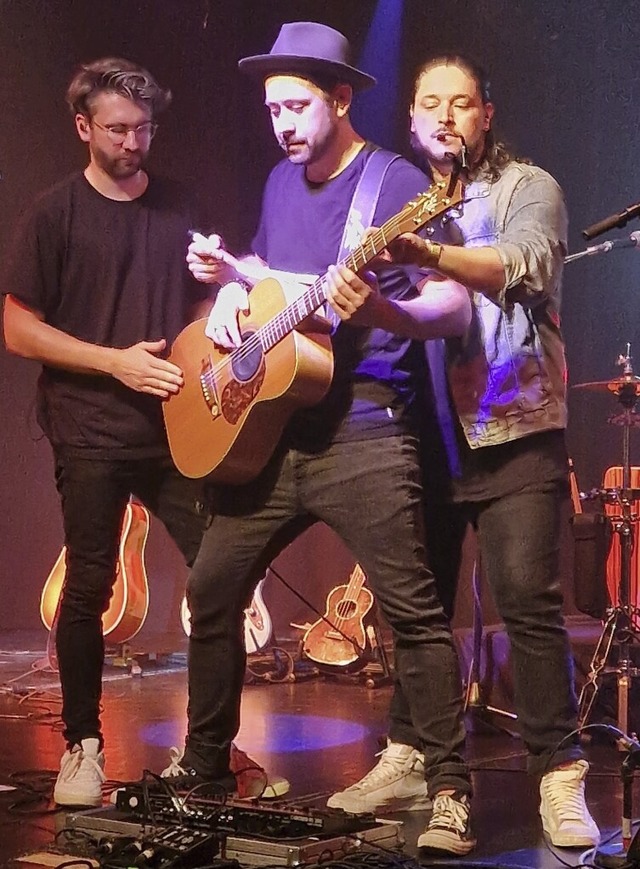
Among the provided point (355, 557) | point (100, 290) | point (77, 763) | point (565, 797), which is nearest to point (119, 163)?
point (100, 290)

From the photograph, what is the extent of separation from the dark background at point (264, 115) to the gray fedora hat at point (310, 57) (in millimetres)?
2763

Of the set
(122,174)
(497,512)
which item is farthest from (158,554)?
(497,512)

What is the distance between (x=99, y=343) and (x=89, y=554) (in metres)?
0.56

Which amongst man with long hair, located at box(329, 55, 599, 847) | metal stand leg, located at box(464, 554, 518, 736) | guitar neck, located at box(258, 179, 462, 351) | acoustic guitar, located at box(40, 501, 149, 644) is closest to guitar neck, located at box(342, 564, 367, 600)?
acoustic guitar, located at box(40, 501, 149, 644)

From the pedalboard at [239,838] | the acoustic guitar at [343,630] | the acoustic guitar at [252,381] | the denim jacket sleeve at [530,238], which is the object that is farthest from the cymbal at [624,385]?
the pedalboard at [239,838]

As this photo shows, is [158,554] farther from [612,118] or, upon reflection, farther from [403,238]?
[403,238]

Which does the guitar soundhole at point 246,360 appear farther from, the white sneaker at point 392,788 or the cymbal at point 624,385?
the cymbal at point 624,385

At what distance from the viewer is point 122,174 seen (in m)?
3.35

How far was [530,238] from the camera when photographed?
8.67 feet

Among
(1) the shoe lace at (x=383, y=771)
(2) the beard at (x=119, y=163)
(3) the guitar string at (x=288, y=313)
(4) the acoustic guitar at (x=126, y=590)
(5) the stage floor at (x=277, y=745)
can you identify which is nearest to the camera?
(3) the guitar string at (x=288, y=313)

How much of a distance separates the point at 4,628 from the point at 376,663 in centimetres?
191

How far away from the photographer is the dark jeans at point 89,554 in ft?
10.6

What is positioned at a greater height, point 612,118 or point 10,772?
point 612,118

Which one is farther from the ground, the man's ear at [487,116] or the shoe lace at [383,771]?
the man's ear at [487,116]
